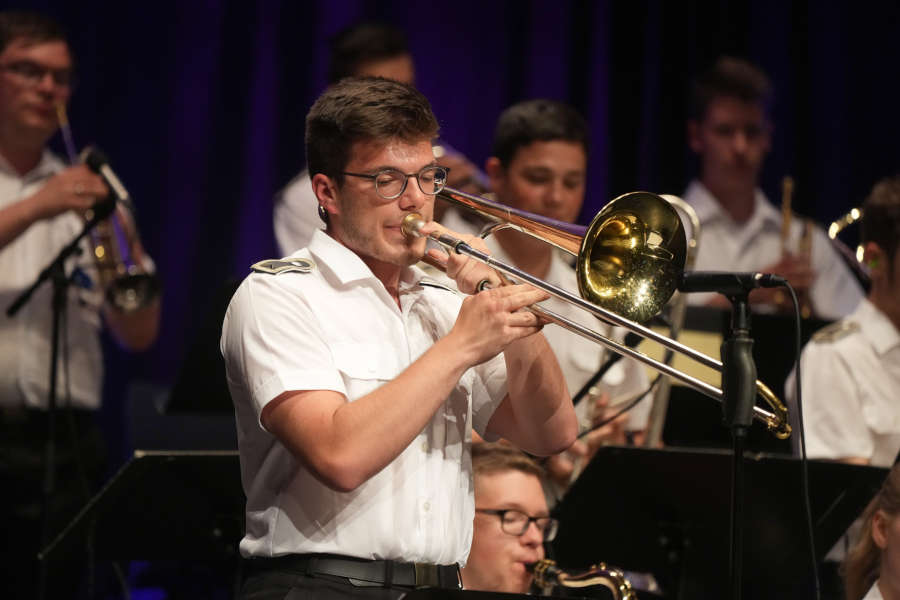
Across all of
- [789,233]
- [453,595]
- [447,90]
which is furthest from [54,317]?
[789,233]

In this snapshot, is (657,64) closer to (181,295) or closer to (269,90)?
(269,90)

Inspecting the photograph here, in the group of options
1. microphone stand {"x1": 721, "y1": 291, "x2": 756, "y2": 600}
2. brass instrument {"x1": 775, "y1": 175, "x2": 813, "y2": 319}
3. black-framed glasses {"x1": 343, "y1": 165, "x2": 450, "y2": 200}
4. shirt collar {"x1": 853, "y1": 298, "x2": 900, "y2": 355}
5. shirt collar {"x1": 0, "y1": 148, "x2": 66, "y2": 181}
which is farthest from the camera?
brass instrument {"x1": 775, "y1": 175, "x2": 813, "y2": 319}

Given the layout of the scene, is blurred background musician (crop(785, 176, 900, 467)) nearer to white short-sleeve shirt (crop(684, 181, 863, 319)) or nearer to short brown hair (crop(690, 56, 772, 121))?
white short-sleeve shirt (crop(684, 181, 863, 319))

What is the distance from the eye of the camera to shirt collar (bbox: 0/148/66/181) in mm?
5098

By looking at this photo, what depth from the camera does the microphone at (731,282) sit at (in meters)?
2.57

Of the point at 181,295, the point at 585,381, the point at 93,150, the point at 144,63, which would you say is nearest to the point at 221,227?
the point at 181,295

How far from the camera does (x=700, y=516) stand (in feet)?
12.2

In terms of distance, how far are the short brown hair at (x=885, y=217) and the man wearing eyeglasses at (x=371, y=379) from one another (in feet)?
6.92

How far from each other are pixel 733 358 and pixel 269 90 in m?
3.89

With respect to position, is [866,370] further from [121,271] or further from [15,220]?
[15,220]

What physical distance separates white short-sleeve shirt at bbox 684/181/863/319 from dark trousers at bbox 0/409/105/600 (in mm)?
3007

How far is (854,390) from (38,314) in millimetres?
3176

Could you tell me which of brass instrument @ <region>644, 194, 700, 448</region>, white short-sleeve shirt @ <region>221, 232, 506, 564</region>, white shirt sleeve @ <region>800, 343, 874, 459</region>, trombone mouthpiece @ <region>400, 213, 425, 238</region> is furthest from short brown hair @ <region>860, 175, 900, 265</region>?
trombone mouthpiece @ <region>400, 213, 425, 238</region>

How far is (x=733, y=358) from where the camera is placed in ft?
8.47
